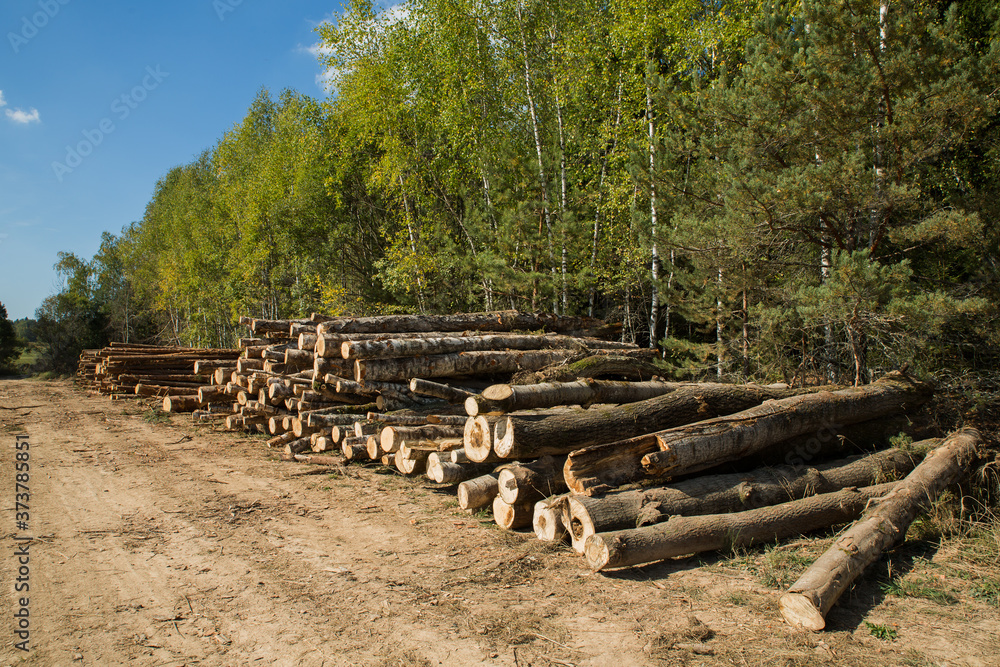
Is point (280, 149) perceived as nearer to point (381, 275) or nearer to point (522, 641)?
point (381, 275)

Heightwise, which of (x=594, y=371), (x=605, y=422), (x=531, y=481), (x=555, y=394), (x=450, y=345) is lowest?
(x=531, y=481)

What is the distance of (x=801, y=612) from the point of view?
136 inches

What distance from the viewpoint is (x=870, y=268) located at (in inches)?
280

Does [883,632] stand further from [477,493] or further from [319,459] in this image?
[319,459]

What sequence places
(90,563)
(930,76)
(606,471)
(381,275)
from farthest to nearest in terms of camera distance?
(381,275) → (930,76) → (606,471) → (90,563)

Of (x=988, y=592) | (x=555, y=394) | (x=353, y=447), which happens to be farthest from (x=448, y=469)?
(x=988, y=592)

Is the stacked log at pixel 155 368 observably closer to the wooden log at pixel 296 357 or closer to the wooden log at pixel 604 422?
the wooden log at pixel 296 357

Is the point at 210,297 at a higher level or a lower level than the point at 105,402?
higher

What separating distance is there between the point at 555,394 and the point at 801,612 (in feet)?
11.0

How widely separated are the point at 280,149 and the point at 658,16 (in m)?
17.3

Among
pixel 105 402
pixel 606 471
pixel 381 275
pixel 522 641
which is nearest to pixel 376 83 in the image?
pixel 381 275

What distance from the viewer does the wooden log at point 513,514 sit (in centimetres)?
529

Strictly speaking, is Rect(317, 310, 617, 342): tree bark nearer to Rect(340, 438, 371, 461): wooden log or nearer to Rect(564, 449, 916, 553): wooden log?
Rect(340, 438, 371, 461): wooden log

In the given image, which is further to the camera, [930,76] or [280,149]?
[280,149]
